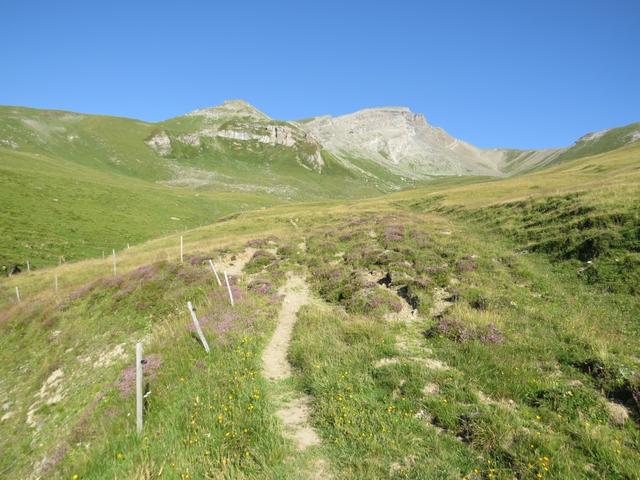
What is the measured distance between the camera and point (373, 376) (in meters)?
10.6

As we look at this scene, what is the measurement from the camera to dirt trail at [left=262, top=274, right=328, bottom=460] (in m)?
8.43

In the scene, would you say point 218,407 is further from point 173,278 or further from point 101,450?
point 173,278

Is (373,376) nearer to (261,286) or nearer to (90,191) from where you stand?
(261,286)

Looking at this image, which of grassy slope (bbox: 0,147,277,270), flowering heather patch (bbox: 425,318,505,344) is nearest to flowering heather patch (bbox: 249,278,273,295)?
flowering heather patch (bbox: 425,318,505,344)

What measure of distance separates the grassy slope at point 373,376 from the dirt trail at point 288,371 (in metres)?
0.37

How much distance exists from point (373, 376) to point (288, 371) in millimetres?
2991

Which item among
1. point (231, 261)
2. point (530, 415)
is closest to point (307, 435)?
point (530, 415)

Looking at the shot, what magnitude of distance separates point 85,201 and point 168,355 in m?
70.4

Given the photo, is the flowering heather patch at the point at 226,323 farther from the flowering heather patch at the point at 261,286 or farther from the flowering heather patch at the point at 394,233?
the flowering heather patch at the point at 394,233

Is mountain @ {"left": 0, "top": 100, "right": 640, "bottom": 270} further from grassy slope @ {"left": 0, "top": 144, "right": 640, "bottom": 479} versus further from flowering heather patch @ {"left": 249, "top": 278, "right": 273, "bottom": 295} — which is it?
flowering heather patch @ {"left": 249, "top": 278, "right": 273, "bottom": 295}

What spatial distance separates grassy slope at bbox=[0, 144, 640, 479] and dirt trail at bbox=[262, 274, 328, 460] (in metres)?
0.37

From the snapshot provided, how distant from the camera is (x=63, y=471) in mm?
9484

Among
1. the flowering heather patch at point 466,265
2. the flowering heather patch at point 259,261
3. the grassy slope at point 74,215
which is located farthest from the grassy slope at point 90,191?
the flowering heather patch at point 466,265

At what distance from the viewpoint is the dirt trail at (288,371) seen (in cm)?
843
